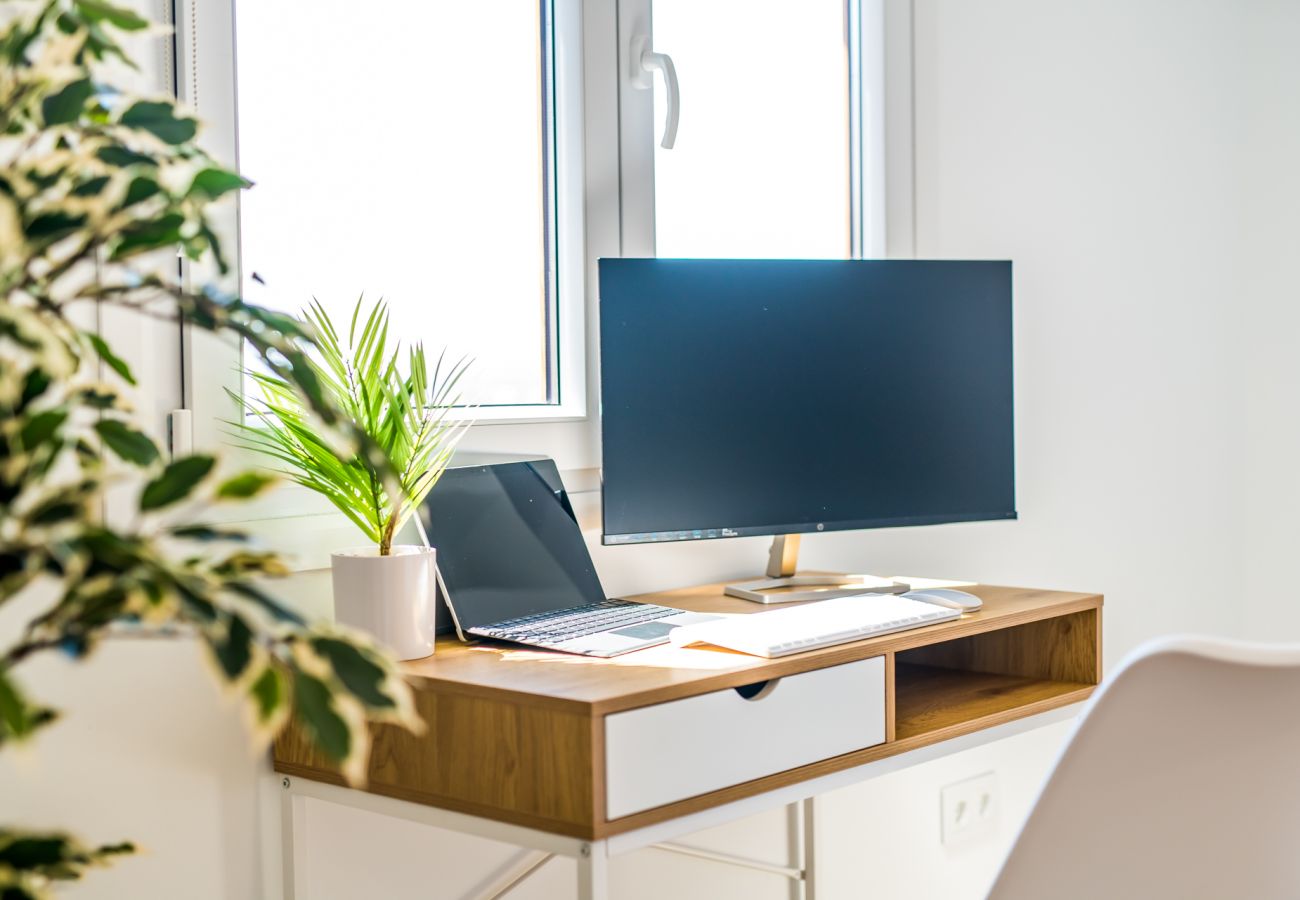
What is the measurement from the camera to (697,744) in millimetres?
1268

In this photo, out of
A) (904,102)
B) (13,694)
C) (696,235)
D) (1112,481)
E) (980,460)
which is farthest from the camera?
(1112,481)

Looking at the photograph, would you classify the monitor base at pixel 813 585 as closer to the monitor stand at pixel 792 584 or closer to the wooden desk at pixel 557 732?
the monitor stand at pixel 792 584

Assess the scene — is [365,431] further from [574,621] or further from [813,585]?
[813,585]

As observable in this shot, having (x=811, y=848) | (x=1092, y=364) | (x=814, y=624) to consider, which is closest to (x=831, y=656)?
(x=814, y=624)

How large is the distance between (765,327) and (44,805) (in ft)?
3.36

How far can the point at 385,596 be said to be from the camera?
4.35 ft

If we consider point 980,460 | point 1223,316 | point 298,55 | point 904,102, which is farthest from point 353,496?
point 1223,316

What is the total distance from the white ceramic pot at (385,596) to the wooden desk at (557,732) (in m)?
0.03

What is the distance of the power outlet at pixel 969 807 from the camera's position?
2.34m

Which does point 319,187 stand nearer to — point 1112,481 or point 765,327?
point 765,327

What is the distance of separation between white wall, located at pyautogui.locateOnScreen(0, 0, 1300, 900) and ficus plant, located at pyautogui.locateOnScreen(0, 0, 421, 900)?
2.57ft

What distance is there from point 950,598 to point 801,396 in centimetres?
33

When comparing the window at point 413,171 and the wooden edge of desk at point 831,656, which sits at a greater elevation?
the window at point 413,171

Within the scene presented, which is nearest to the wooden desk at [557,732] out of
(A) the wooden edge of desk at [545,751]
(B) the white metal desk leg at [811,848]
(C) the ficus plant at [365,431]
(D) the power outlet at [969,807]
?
(A) the wooden edge of desk at [545,751]
